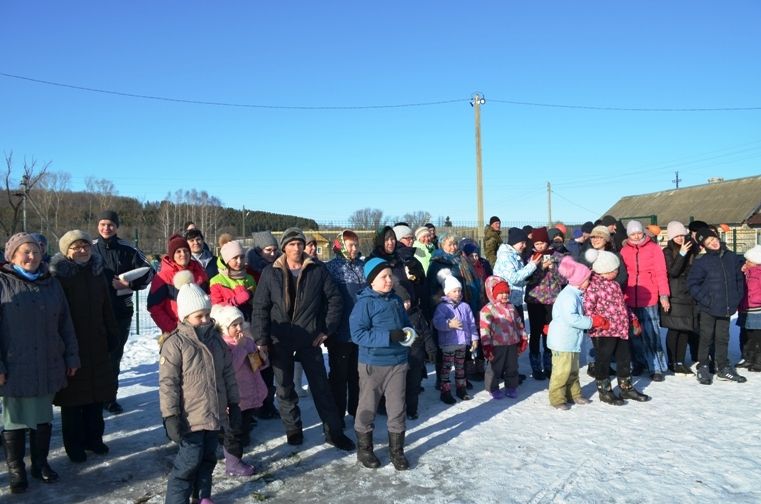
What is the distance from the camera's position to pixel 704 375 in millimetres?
6793

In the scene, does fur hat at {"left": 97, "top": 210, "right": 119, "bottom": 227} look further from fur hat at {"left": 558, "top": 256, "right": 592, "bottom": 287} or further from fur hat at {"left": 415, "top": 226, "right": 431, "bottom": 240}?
fur hat at {"left": 558, "top": 256, "right": 592, "bottom": 287}

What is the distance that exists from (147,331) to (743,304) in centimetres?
1066

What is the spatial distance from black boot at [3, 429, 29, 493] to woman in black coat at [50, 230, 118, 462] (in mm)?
473

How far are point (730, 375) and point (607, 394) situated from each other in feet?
6.64

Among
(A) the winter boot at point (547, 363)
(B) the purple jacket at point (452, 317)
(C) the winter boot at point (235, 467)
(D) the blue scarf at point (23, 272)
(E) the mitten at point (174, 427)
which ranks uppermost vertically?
(D) the blue scarf at point (23, 272)

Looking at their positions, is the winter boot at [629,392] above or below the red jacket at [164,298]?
below

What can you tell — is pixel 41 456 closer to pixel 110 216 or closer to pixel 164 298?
pixel 164 298

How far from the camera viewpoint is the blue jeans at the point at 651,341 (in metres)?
6.98

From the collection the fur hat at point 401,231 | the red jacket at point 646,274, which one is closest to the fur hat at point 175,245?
the fur hat at point 401,231

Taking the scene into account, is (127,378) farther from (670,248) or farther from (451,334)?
(670,248)

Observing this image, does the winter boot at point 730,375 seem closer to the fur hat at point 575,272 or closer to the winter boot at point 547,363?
the winter boot at point 547,363

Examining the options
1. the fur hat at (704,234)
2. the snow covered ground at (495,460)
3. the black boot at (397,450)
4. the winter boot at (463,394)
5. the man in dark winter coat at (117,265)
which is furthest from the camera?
the fur hat at (704,234)

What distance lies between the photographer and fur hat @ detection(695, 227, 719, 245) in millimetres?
6873

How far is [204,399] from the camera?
3.67 metres
